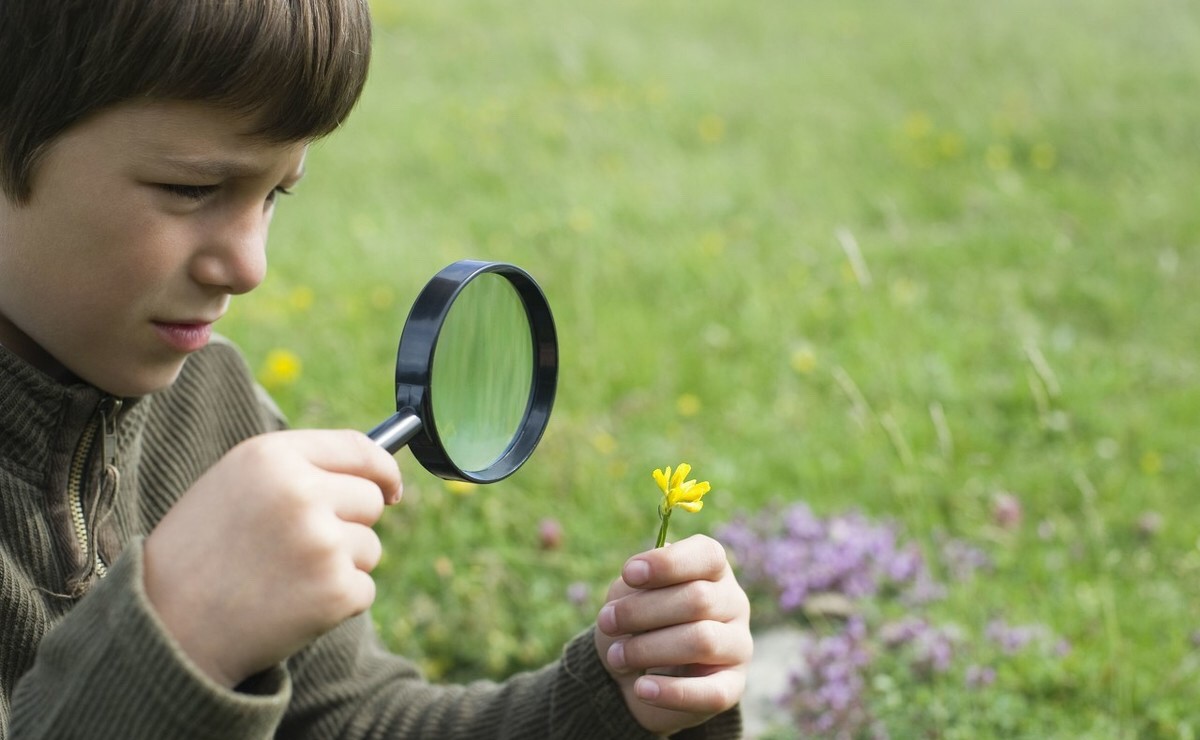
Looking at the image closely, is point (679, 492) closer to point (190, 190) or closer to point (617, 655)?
point (617, 655)

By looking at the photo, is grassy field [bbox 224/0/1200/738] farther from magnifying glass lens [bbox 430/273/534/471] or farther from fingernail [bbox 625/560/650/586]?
fingernail [bbox 625/560/650/586]

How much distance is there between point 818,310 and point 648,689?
3.05 meters


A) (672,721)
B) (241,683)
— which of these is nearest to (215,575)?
(241,683)

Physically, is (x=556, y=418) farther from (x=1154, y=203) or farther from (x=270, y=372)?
(x=1154, y=203)

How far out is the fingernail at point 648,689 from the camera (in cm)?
153

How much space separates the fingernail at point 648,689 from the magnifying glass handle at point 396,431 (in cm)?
43

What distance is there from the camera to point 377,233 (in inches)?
203

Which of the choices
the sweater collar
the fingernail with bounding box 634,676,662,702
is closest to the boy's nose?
the sweater collar

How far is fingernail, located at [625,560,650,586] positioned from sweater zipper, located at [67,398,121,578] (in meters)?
0.67

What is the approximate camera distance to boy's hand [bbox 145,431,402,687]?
115cm

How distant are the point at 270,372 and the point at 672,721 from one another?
2.29 meters

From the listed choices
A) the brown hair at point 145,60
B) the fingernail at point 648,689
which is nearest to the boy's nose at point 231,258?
the brown hair at point 145,60

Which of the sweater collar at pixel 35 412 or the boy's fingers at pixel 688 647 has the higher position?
the sweater collar at pixel 35 412

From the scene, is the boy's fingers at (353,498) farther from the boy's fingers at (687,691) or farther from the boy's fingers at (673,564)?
the boy's fingers at (687,691)
